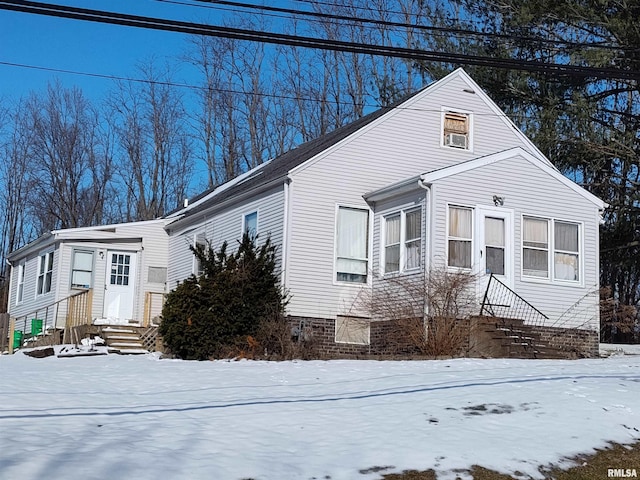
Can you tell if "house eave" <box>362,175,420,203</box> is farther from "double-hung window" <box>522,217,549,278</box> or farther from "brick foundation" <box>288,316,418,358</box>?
"brick foundation" <box>288,316,418,358</box>

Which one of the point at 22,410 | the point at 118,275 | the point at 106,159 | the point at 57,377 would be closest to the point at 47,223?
the point at 106,159

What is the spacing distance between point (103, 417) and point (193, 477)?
10.5ft

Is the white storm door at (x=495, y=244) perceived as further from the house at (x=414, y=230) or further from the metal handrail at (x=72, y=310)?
the metal handrail at (x=72, y=310)

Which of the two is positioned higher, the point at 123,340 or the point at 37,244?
the point at 37,244

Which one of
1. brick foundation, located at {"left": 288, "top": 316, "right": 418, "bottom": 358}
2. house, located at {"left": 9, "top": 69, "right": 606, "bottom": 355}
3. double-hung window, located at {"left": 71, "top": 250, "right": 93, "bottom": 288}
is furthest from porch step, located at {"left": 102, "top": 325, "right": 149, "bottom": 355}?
brick foundation, located at {"left": 288, "top": 316, "right": 418, "bottom": 358}

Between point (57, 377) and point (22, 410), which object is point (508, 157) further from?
point (22, 410)

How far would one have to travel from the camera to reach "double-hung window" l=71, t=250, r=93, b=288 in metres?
27.4

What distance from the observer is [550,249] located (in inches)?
826

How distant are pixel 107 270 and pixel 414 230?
11454 mm

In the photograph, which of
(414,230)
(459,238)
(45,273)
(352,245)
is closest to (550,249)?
(459,238)

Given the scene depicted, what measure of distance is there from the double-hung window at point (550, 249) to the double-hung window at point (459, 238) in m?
1.48

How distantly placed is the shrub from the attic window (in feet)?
21.3

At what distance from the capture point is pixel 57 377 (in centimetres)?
1605

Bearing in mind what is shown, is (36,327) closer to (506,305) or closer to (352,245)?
(352,245)
